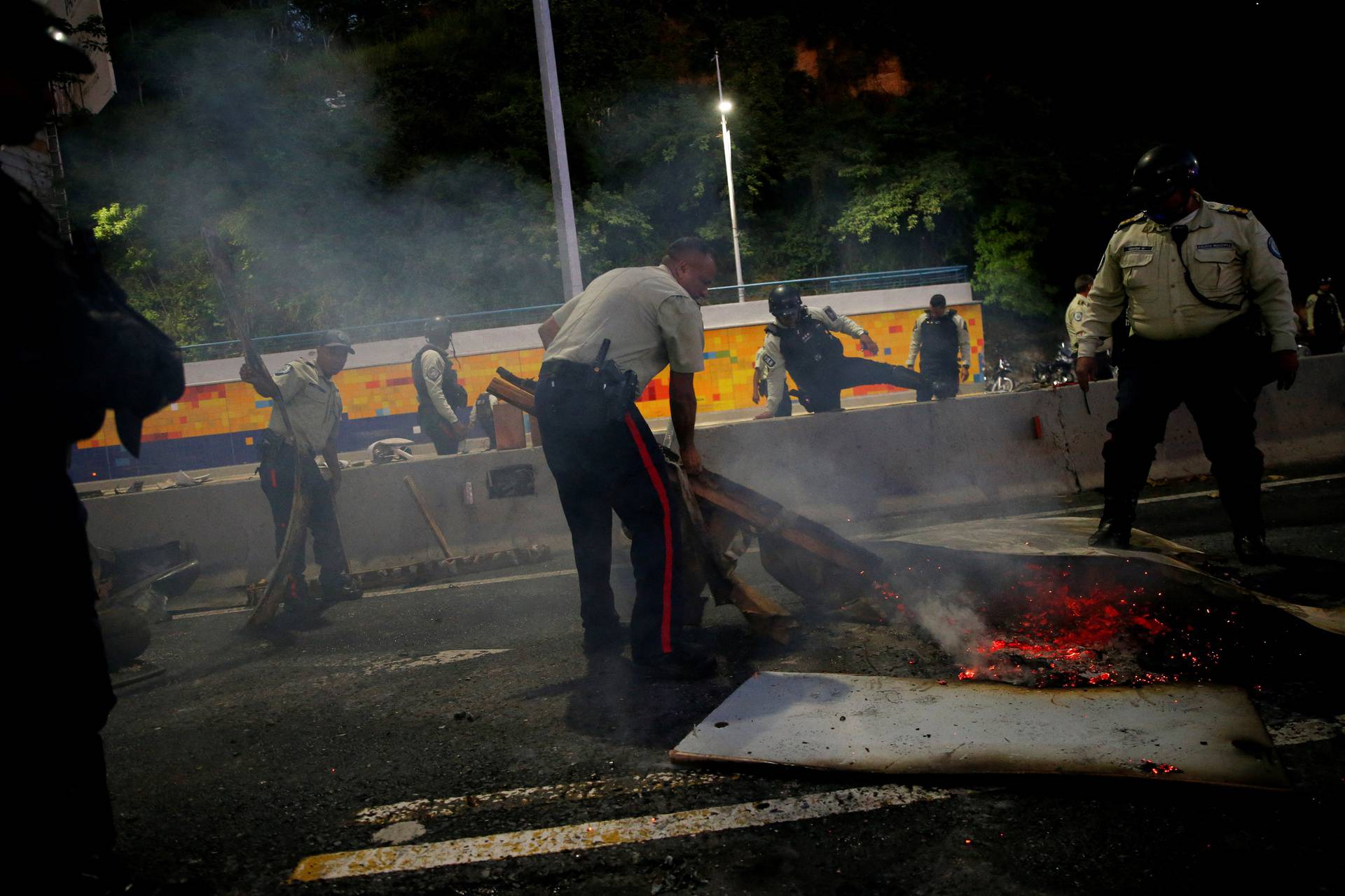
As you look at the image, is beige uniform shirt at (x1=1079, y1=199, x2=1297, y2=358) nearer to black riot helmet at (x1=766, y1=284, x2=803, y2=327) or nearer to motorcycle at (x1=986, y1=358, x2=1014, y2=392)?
black riot helmet at (x1=766, y1=284, x2=803, y2=327)

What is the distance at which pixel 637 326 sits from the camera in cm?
381

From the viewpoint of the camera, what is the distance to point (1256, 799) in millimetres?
2229

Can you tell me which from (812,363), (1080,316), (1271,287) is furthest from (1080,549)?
(1080,316)

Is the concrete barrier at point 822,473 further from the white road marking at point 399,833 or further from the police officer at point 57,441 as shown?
the police officer at point 57,441

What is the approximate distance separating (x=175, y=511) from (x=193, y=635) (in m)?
1.87

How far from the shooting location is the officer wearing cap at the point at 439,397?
8805mm

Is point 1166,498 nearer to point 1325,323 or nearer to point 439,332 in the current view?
point 439,332

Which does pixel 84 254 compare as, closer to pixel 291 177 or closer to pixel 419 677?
pixel 419 677

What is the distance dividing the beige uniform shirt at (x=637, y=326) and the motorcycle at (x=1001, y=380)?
62.6 ft

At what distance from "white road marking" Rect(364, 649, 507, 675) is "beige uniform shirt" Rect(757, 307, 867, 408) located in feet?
15.9

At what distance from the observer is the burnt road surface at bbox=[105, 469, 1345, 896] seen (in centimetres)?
212

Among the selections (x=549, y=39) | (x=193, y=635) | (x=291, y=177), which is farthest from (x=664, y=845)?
(x=291, y=177)

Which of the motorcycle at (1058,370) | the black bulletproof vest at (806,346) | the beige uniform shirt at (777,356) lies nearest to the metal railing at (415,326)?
the motorcycle at (1058,370)

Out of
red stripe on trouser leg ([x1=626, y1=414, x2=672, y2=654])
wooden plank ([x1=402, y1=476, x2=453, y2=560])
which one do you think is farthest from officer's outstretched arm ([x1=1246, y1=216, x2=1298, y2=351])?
wooden plank ([x1=402, y1=476, x2=453, y2=560])
